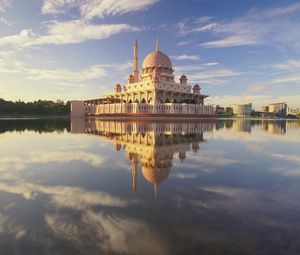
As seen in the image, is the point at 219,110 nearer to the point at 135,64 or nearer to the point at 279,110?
the point at 279,110

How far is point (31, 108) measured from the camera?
77.0 meters

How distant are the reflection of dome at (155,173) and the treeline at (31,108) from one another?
75.2m

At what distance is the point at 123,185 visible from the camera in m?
6.51

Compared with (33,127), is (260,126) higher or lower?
lower

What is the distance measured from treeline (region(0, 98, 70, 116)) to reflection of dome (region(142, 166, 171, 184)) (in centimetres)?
7516

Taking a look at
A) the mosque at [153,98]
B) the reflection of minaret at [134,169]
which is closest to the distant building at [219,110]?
the mosque at [153,98]

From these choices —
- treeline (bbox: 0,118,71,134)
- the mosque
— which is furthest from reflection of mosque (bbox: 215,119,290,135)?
treeline (bbox: 0,118,71,134)

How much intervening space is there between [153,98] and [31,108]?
44.3m

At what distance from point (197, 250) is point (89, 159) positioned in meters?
7.58

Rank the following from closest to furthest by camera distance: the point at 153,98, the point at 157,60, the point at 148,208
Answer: the point at 148,208 < the point at 153,98 < the point at 157,60

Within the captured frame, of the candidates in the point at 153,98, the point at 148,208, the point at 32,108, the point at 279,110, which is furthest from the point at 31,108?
the point at 279,110

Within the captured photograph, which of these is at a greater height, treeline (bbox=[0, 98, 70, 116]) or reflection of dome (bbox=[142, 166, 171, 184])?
treeline (bbox=[0, 98, 70, 116])

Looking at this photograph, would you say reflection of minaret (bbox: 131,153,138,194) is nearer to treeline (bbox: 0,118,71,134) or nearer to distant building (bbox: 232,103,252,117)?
treeline (bbox: 0,118,71,134)

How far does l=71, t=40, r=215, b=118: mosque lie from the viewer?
5753cm
